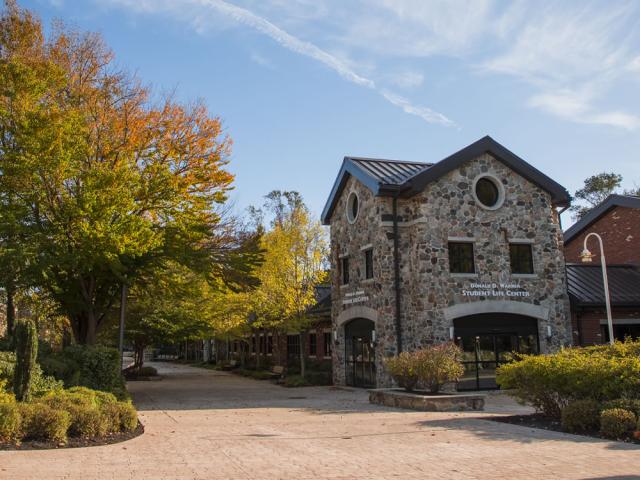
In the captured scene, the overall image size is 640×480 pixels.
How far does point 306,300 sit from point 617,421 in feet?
60.8

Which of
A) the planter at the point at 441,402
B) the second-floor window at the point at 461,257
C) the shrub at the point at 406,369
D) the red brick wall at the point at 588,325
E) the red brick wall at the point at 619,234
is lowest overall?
the planter at the point at 441,402

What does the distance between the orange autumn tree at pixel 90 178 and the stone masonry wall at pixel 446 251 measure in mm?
5421

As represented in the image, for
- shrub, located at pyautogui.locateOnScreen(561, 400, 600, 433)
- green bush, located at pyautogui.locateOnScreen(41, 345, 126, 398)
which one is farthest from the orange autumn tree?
shrub, located at pyautogui.locateOnScreen(561, 400, 600, 433)

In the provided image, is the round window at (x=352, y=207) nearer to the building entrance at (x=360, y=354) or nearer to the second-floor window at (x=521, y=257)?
the building entrance at (x=360, y=354)

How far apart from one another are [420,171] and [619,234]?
37.8ft

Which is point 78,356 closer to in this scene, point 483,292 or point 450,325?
point 450,325

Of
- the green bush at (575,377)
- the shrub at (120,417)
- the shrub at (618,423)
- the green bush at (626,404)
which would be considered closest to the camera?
the shrub at (618,423)

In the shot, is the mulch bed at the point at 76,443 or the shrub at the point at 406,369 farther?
the shrub at the point at 406,369

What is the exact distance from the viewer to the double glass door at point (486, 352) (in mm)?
21141

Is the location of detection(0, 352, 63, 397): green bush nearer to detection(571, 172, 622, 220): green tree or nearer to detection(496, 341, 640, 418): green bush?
detection(496, 341, 640, 418): green bush

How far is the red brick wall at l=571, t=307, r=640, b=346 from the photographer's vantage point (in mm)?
23000

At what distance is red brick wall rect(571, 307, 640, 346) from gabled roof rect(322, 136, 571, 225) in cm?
437

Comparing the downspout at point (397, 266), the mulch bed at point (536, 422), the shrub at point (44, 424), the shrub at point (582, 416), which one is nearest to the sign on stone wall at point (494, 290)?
the downspout at point (397, 266)

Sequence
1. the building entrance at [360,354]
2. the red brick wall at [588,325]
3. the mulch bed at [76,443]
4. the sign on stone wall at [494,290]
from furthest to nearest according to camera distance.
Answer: the building entrance at [360,354] < the red brick wall at [588,325] < the sign on stone wall at [494,290] < the mulch bed at [76,443]
